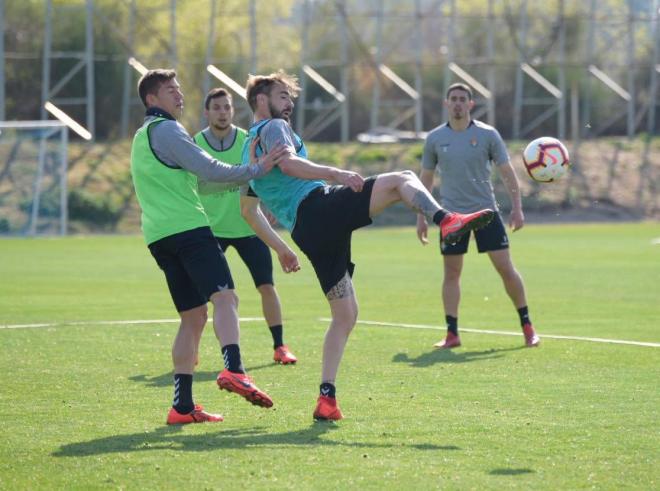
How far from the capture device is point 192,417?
29.0 feet

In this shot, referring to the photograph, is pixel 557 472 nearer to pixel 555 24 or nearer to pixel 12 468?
pixel 12 468

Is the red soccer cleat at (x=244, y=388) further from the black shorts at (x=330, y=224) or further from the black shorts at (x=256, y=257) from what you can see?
the black shorts at (x=256, y=257)

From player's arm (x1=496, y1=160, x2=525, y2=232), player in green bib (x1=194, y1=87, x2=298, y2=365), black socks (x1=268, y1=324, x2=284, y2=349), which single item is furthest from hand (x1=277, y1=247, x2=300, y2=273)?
player's arm (x1=496, y1=160, x2=525, y2=232)

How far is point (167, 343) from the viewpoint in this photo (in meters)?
13.3

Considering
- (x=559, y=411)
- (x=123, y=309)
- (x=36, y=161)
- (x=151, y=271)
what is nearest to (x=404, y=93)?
(x=36, y=161)

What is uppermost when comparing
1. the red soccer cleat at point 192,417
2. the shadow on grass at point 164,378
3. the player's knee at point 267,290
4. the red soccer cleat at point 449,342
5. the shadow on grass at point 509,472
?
the shadow on grass at point 509,472

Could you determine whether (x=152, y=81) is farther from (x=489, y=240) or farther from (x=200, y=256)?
(x=489, y=240)

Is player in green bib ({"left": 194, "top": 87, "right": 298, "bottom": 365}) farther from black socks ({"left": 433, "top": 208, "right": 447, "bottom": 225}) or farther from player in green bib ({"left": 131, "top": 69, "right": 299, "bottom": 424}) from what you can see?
black socks ({"left": 433, "top": 208, "right": 447, "bottom": 225})

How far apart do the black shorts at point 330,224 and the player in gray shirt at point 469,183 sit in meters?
4.22

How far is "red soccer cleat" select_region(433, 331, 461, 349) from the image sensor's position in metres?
13.0

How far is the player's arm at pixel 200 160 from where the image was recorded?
8.59 metres

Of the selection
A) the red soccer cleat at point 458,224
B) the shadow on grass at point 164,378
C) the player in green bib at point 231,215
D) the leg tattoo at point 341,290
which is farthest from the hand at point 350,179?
the player in green bib at point 231,215

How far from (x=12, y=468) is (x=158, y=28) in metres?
45.2

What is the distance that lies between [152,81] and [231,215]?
3.75 meters
